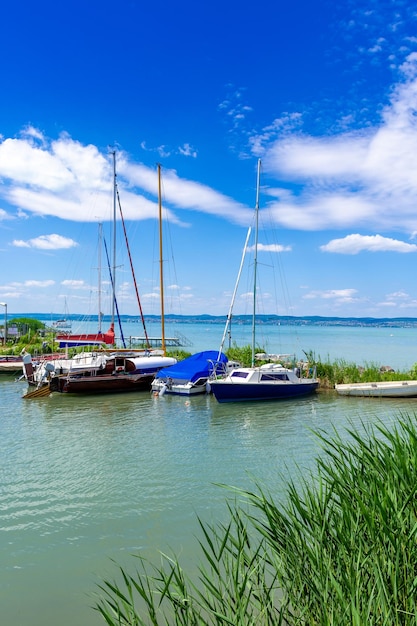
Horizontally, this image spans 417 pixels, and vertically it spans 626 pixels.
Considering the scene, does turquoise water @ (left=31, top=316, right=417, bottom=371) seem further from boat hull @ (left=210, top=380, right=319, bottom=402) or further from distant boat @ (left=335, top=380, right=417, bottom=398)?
boat hull @ (left=210, top=380, right=319, bottom=402)

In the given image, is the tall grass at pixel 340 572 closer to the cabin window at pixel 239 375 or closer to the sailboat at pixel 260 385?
the sailboat at pixel 260 385

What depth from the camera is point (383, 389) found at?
79.7 ft

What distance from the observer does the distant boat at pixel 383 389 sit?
2392 cm

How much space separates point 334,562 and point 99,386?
77.3 feet

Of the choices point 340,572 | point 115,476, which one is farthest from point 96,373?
point 340,572

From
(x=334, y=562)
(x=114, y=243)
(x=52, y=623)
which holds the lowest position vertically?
(x=52, y=623)

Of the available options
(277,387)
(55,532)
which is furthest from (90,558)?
(277,387)

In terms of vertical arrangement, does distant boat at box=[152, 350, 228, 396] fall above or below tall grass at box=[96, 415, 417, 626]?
below

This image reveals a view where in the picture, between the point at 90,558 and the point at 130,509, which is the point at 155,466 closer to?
the point at 130,509

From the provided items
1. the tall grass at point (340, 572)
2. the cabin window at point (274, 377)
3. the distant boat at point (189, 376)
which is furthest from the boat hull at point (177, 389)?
the tall grass at point (340, 572)

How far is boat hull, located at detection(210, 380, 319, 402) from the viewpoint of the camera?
2334 cm

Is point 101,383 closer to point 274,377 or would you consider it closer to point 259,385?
point 259,385

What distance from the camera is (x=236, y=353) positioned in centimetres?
3238

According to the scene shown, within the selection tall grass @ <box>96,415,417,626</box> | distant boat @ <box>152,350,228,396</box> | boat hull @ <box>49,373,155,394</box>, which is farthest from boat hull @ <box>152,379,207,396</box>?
tall grass @ <box>96,415,417,626</box>
